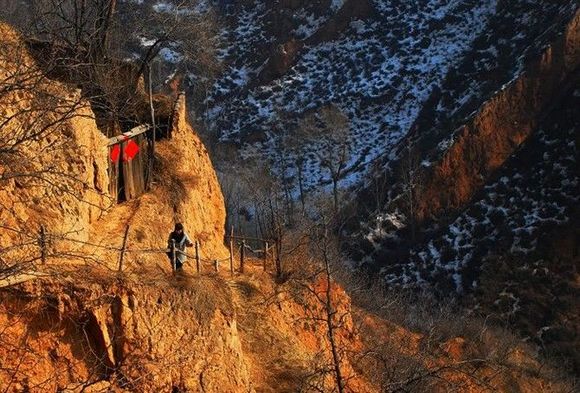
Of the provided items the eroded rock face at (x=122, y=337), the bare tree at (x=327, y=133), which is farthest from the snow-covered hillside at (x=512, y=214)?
the eroded rock face at (x=122, y=337)

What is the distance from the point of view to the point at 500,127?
4088cm

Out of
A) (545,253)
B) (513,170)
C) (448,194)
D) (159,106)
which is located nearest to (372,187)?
(448,194)

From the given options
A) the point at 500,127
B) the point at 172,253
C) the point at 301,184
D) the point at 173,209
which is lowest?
the point at 172,253

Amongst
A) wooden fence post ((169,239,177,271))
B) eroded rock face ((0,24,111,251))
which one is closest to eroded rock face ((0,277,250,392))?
wooden fence post ((169,239,177,271))

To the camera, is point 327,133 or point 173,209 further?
point 327,133

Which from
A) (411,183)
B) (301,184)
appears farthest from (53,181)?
(301,184)

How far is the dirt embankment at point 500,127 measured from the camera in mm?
39375

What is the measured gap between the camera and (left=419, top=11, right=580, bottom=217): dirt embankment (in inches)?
1550

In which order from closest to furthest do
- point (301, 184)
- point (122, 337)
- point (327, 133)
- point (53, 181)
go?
point (53, 181) → point (122, 337) → point (301, 184) → point (327, 133)

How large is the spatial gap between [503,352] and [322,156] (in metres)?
26.3

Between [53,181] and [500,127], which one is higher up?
[500,127]

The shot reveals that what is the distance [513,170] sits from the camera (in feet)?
123

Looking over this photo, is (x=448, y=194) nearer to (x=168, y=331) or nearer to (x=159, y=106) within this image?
(x=159, y=106)

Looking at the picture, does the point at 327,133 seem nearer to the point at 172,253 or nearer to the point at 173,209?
the point at 173,209
